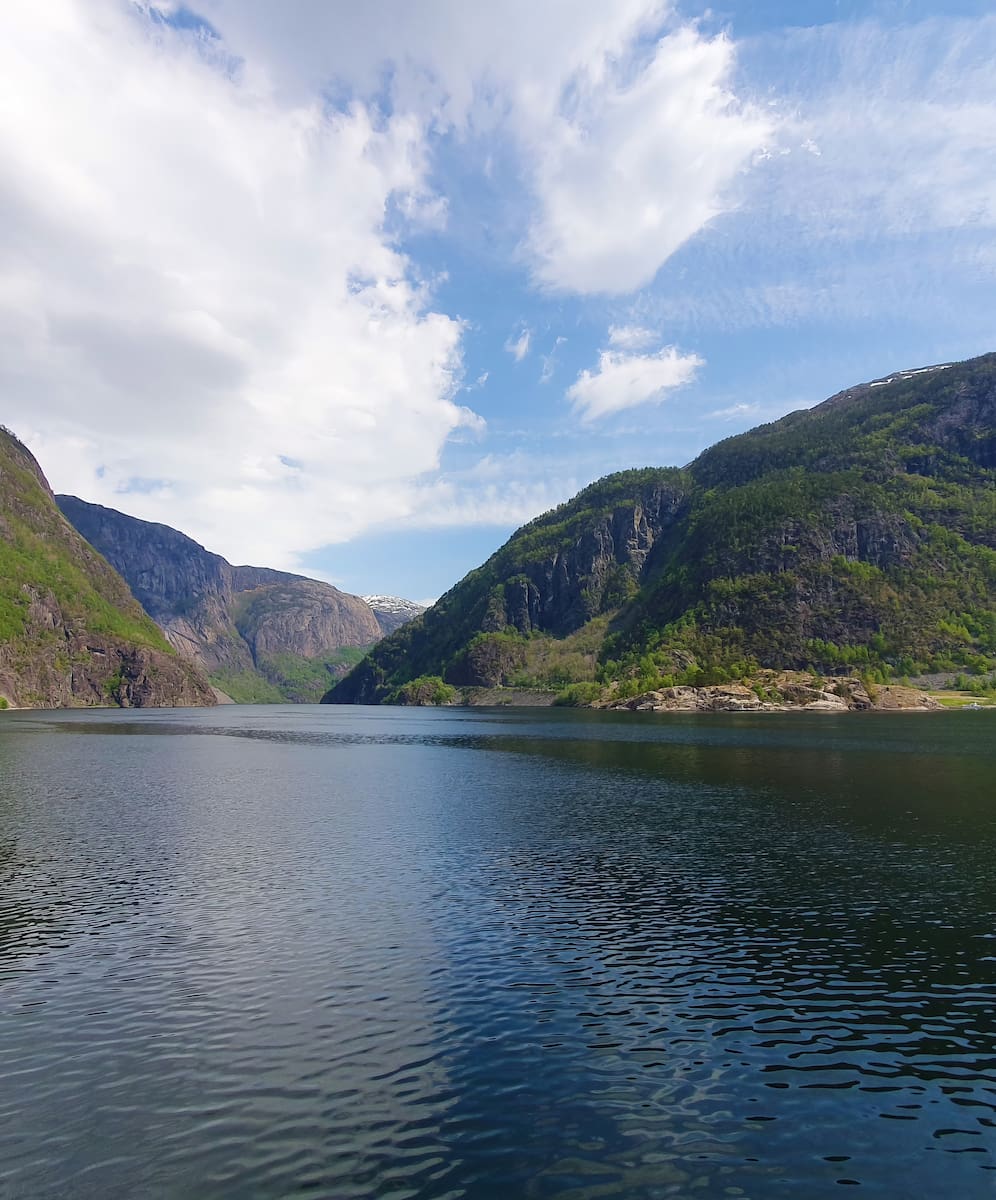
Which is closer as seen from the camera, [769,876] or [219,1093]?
[219,1093]

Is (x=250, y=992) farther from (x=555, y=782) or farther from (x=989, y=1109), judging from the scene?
(x=555, y=782)

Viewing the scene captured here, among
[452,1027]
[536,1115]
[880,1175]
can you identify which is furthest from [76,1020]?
[880,1175]

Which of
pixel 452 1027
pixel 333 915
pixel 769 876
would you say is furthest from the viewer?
pixel 769 876

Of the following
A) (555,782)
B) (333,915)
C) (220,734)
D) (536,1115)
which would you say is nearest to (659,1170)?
(536,1115)

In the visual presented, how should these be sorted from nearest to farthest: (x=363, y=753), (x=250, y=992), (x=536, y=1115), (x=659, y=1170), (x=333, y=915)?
(x=659, y=1170) → (x=536, y=1115) → (x=250, y=992) → (x=333, y=915) → (x=363, y=753)

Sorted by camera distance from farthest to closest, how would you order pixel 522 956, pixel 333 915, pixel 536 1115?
pixel 333 915
pixel 522 956
pixel 536 1115

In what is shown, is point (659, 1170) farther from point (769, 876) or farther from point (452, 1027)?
point (769, 876)
